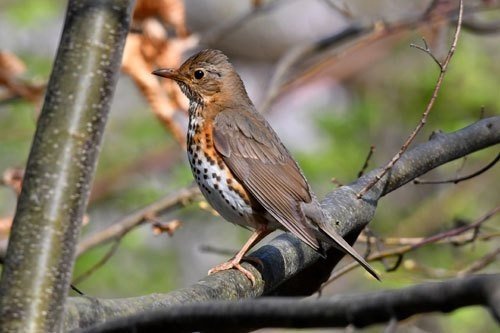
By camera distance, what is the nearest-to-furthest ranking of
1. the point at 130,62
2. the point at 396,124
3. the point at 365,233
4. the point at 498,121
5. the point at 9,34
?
the point at 498,121
the point at 365,233
the point at 130,62
the point at 9,34
the point at 396,124

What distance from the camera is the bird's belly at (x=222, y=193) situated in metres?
4.41

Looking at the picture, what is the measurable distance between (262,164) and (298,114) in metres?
6.03

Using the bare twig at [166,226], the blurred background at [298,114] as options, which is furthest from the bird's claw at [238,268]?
the blurred background at [298,114]

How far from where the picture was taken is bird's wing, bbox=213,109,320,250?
14.4 feet

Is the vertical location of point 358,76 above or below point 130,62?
above

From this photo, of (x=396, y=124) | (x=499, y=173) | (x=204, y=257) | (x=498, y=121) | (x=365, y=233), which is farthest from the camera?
(x=204, y=257)

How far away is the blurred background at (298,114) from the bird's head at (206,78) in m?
0.67

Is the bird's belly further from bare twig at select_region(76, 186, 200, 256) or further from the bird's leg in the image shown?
bare twig at select_region(76, 186, 200, 256)

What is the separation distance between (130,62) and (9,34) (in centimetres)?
406

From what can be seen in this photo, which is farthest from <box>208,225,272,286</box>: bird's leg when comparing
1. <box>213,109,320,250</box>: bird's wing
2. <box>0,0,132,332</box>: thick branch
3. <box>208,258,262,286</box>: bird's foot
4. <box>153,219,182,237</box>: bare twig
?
<box>0,0,132,332</box>: thick branch

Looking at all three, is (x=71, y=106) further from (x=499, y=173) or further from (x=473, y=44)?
(x=473, y=44)

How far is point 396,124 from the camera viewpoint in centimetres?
1097

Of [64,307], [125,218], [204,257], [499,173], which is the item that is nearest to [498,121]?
[125,218]

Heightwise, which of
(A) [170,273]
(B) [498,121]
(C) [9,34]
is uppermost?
(C) [9,34]
